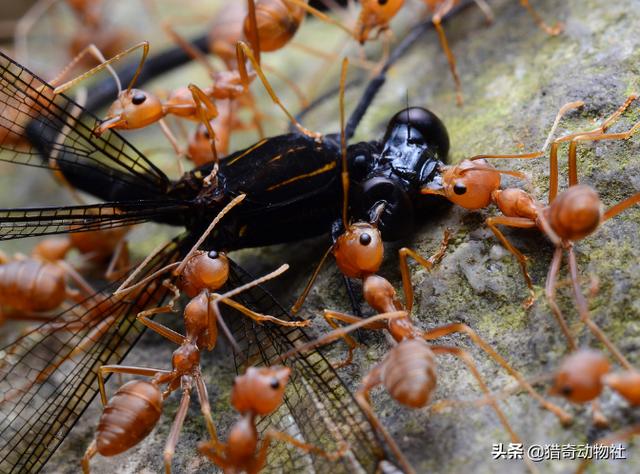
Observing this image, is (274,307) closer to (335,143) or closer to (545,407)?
(335,143)

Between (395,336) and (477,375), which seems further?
(395,336)

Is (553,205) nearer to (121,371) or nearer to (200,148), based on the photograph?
(121,371)

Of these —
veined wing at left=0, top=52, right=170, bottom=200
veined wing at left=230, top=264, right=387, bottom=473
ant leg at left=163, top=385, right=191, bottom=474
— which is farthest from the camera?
veined wing at left=0, top=52, right=170, bottom=200

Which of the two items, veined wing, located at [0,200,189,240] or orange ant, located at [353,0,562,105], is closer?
veined wing, located at [0,200,189,240]

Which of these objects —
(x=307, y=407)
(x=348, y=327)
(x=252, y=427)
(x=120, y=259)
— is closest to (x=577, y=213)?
(x=348, y=327)

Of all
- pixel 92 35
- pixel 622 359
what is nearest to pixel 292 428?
pixel 622 359

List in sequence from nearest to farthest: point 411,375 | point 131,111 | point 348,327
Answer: point 411,375, point 348,327, point 131,111

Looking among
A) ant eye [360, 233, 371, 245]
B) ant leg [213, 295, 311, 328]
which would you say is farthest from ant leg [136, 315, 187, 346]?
ant eye [360, 233, 371, 245]

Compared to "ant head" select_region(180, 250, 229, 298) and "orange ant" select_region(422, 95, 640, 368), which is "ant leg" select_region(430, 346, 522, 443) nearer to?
"orange ant" select_region(422, 95, 640, 368)
